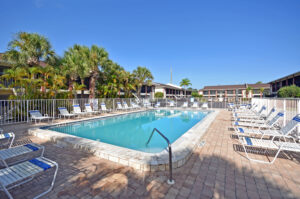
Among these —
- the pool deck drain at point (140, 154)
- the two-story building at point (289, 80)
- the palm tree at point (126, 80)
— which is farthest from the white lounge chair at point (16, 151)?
the two-story building at point (289, 80)

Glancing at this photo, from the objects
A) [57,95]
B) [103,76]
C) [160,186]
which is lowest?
[160,186]

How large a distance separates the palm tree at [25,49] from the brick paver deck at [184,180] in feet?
31.6

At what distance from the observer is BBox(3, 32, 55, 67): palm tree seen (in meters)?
9.63

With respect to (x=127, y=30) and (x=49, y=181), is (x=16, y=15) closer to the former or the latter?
(x=127, y=30)

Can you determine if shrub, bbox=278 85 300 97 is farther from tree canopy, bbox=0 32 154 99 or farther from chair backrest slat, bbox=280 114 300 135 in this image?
tree canopy, bbox=0 32 154 99

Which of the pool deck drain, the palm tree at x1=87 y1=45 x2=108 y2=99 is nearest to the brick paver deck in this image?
the pool deck drain

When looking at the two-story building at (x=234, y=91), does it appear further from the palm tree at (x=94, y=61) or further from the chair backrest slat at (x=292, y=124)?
the chair backrest slat at (x=292, y=124)

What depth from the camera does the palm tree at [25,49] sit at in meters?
9.63

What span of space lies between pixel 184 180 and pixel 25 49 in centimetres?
1269

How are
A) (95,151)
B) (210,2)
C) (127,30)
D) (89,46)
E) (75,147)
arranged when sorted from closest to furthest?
(95,151) < (75,147) < (89,46) < (210,2) < (127,30)

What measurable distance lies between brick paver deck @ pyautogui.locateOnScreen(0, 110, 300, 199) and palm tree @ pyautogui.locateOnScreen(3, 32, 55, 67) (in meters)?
9.62

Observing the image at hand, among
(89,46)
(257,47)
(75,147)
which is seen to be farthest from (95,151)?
(257,47)

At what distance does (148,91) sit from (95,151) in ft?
87.8

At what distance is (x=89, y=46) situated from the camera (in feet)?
45.0
